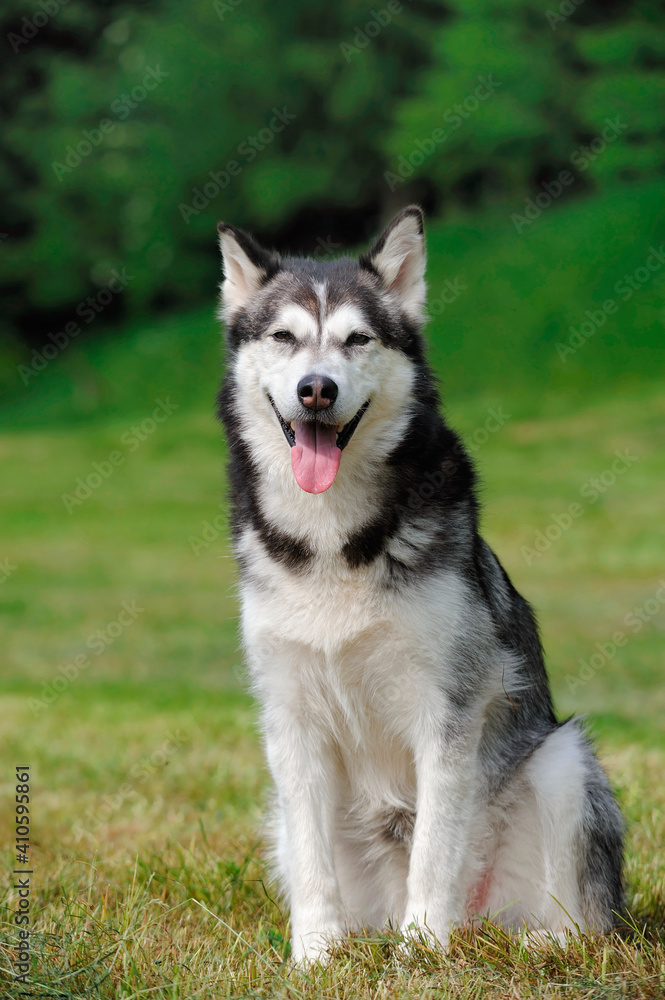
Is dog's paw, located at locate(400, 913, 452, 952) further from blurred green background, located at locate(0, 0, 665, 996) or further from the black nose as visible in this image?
blurred green background, located at locate(0, 0, 665, 996)

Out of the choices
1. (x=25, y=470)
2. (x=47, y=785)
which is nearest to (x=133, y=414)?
(x=25, y=470)

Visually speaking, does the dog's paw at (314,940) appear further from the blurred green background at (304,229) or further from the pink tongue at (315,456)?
the blurred green background at (304,229)

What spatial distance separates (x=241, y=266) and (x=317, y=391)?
2.44 ft

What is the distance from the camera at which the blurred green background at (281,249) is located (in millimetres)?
9727

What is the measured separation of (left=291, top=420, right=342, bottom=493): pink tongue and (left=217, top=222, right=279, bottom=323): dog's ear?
2.04ft

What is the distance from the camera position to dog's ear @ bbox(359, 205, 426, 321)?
3486mm

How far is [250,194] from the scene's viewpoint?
74.7 feet

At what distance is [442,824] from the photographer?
3.20 metres

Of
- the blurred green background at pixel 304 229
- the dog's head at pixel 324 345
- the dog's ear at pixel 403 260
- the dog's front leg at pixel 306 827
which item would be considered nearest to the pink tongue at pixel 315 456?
the dog's head at pixel 324 345

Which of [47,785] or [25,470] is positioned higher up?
[47,785]

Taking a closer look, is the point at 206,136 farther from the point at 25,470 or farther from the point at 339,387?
the point at 339,387

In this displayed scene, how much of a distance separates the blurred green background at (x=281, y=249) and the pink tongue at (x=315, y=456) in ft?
11.8

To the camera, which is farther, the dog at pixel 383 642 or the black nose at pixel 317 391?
the dog at pixel 383 642

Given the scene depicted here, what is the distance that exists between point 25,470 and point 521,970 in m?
15.4
